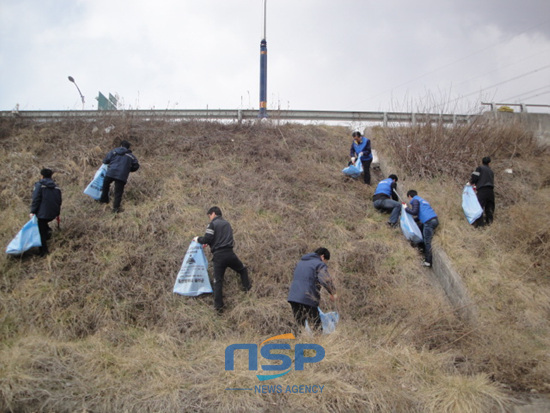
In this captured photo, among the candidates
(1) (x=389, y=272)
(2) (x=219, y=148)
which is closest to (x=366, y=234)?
(1) (x=389, y=272)

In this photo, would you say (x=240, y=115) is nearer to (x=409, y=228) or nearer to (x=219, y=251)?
(x=409, y=228)

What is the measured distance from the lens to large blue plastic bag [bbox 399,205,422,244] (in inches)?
309

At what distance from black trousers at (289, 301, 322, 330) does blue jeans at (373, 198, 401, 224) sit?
3.58m

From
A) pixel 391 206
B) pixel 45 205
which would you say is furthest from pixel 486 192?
→ pixel 45 205

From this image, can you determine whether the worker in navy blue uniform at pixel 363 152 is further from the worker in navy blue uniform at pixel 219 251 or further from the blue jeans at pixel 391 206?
the worker in navy blue uniform at pixel 219 251

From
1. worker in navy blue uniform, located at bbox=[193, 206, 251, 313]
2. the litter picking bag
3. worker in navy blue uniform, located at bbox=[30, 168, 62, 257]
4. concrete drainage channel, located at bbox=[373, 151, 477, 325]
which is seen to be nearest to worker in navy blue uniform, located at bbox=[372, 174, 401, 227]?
concrete drainage channel, located at bbox=[373, 151, 477, 325]

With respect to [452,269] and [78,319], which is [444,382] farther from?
[78,319]

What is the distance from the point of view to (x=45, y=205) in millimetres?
7188

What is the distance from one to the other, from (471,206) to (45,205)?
338 inches

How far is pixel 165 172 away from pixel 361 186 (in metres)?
5.13

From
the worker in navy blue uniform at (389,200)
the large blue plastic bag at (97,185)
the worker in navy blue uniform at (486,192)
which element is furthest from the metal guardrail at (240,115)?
the large blue plastic bag at (97,185)

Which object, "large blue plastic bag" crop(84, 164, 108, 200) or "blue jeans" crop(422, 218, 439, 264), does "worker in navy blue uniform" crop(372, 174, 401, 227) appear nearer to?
"blue jeans" crop(422, 218, 439, 264)

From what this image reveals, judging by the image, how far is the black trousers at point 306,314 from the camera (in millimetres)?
5680

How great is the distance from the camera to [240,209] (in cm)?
888
